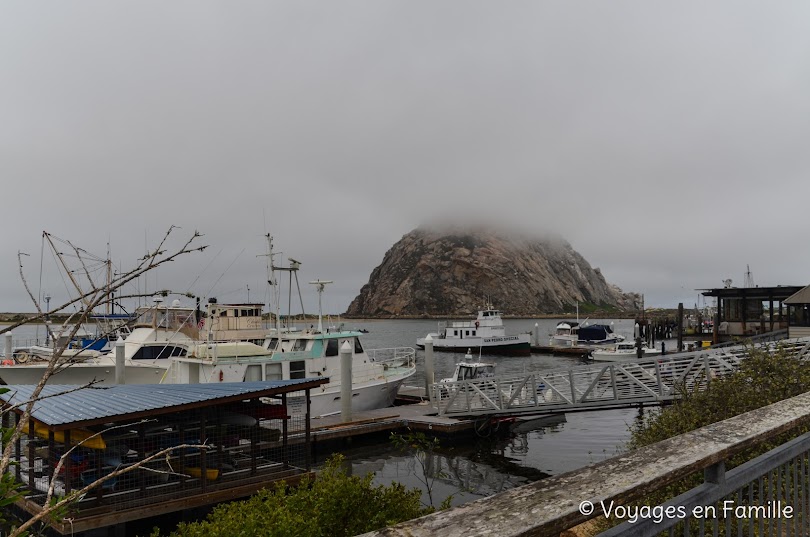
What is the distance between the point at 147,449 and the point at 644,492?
12.6 meters

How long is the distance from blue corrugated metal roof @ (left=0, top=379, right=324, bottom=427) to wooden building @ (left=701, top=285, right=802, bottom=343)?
1602 inches

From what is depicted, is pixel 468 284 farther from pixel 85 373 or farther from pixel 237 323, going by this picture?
pixel 85 373

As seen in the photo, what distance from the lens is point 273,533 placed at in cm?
595

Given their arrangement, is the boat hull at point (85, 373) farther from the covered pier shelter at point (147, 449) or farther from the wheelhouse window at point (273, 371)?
the covered pier shelter at point (147, 449)

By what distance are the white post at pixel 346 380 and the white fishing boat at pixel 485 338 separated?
44.6 m

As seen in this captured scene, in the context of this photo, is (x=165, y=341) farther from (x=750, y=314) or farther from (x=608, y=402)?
(x=750, y=314)

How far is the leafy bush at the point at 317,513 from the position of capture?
6.14m

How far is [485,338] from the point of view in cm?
7169

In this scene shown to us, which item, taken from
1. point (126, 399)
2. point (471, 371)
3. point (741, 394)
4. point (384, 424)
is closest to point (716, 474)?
point (741, 394)

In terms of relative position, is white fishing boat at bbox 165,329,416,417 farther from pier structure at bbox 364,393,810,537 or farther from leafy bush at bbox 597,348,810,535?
pier structure at bbox 364,393,810,537

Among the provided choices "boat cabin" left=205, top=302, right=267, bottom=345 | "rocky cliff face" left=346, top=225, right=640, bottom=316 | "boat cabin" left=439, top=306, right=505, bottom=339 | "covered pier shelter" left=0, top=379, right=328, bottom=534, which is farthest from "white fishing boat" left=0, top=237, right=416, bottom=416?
"rocky cliff face" left=346, top=225, right=640, bottom=316

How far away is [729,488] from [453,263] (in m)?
188

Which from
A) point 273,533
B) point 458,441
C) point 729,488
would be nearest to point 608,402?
point 458,441

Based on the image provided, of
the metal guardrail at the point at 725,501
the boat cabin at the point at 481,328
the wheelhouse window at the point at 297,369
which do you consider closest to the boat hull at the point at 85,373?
the wheelhouse window at the point at 297,369
